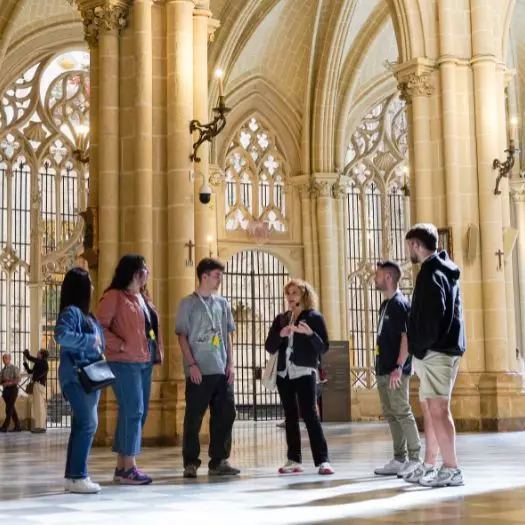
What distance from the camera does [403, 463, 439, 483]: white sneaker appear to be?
7.41 metres

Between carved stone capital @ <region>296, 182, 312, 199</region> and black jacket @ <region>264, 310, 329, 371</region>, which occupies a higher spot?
carved stone capital @ <region>296, 182, 312, 199</region>

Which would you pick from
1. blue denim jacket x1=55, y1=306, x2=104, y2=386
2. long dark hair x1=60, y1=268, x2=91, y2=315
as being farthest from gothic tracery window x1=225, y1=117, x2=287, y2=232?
blue denim jacket x1=55, y1=306, x2=104, y2=386

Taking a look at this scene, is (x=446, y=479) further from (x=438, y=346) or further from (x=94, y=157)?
(x=94, y=157)

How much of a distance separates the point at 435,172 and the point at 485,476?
999cm

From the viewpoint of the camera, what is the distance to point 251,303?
2839 centimetres

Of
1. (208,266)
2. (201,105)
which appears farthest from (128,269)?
(201,105)

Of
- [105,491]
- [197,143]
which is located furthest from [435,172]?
[105,491]

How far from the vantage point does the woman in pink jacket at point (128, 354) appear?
7.77 metres

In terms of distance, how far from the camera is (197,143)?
555 inches

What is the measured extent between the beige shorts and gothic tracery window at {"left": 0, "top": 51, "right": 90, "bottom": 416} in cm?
1984

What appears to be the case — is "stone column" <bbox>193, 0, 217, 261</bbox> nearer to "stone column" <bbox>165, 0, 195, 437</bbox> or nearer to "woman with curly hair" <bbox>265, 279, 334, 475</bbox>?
"stone column" <bbox>165, 0, 195, 437</bbox>

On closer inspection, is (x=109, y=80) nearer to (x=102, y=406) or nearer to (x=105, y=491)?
(x=102, y=406)

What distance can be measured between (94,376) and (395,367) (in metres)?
2.45

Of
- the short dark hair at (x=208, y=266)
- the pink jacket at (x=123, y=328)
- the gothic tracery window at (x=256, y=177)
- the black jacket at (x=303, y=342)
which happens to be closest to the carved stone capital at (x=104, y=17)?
the short dark hair at (x=208, y=266)
